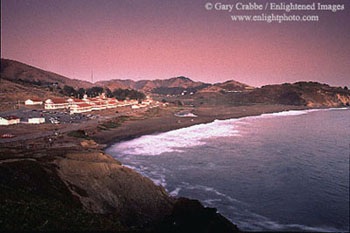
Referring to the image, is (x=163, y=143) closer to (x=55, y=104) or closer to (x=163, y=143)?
(x=163, y=143)

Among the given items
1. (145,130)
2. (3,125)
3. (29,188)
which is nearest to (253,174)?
(29,188)

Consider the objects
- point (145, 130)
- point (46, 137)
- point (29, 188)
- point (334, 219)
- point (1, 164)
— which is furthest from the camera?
point (145, 130)

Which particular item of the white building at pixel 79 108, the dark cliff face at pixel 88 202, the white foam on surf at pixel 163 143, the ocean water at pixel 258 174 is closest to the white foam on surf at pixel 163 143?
the white foam on surf at pixel 163 143

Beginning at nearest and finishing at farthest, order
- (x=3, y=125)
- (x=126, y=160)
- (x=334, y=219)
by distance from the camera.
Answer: (x=334, y=219), (x=126, y=160), (x=3, y=125)

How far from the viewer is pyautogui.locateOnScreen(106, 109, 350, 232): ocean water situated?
29.9 m

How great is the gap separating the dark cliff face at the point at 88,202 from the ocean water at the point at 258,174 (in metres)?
6.03

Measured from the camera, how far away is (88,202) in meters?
24.8

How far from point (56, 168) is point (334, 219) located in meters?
31.4

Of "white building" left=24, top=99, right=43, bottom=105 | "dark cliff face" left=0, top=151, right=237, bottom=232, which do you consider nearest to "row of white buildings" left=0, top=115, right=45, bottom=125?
"dark cliff face" left=0, top=151, right=237, bottom=232

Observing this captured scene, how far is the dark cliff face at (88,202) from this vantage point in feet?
60.6

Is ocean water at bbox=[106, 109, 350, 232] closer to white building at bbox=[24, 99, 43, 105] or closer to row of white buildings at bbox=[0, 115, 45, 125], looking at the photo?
row of white buildings at bbox=[0, 115, 45, 125]

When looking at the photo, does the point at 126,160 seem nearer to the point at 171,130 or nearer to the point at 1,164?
the point at 1,164

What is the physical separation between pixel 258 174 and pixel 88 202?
96.1 feet

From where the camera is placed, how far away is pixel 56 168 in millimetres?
29078
